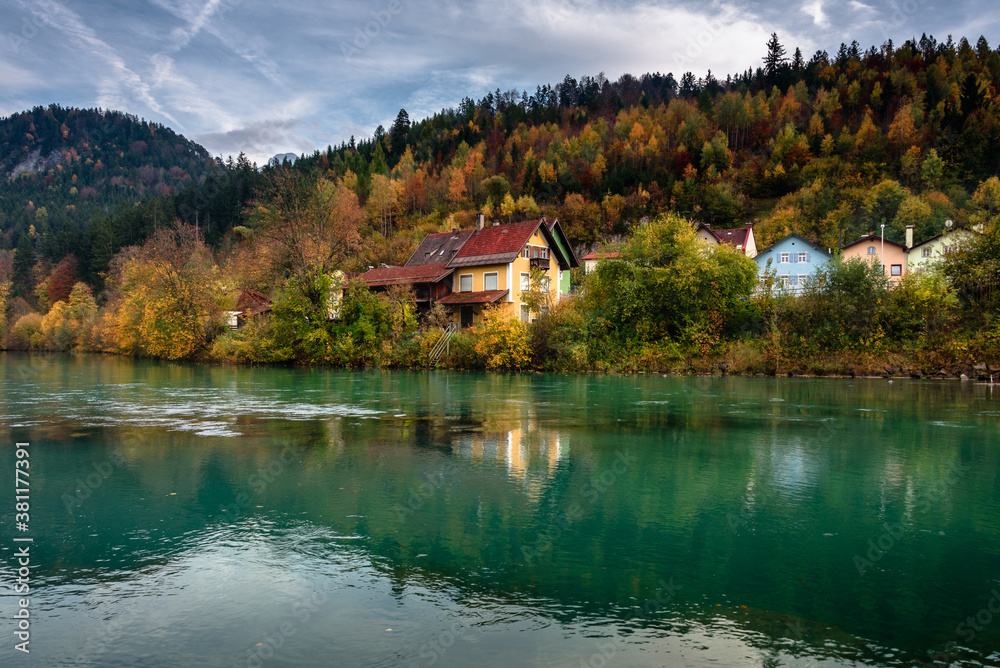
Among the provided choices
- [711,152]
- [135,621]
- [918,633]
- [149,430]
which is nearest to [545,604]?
[918,633]

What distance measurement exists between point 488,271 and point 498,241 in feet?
9.54

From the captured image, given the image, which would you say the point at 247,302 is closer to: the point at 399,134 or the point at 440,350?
the point at 440,350

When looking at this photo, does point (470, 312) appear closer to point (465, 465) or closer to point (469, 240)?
point (469, 240)

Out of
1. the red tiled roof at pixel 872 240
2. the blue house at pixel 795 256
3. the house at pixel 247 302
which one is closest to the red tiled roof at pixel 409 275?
the house at pixel 247 302

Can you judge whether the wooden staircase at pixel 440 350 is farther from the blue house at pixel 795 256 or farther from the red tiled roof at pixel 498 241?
the blue house at pixel 795 256

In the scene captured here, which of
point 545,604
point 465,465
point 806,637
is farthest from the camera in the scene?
Result: point 465,465

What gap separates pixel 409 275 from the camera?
58969 millimetres

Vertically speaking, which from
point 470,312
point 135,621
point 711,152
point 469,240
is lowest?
point 135,621

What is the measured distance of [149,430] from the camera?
1784 centimetres

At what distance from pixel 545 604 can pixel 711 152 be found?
121924 millimetres

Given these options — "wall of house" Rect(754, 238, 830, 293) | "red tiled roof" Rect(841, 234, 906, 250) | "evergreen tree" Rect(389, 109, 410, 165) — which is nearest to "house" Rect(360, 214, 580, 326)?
"wall of house" Rect(754, 238, 830, 293)

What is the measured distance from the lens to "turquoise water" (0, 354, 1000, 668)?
19.1 feet

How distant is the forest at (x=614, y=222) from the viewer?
4266cm

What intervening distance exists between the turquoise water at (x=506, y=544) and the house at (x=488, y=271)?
36.7 metres
